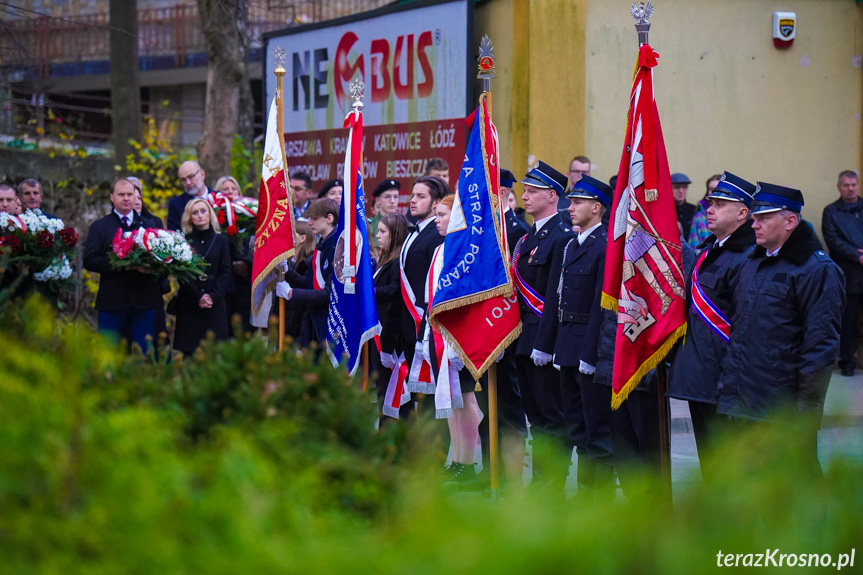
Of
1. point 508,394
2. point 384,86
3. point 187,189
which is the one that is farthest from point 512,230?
point 384,86

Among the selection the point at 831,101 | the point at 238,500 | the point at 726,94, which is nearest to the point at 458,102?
the point at 726,94

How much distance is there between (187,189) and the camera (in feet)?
34.1

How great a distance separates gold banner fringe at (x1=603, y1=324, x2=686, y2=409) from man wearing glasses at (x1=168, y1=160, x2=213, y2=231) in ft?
18.7

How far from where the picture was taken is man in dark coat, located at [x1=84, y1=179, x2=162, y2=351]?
9352 millimetres

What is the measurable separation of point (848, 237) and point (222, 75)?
916 centimetres

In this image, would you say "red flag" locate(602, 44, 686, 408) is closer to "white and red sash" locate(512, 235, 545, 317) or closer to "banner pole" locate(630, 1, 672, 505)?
"banner pole" locate(630, 1, 672, 505)

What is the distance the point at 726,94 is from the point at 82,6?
25.9 m

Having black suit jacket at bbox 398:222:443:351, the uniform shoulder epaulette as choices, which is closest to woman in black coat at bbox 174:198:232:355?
black suit jacket at bbox 398:222:443:351

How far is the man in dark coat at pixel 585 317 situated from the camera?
21.2ft

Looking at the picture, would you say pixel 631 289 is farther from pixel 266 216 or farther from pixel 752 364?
pixel 266 216

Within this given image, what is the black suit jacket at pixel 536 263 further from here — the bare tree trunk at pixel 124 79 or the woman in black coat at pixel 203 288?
the bare tree trunk at pixel 124 79

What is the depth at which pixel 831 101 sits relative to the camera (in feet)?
40.7

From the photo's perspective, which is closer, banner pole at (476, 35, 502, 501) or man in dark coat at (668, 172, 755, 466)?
man in dark coat at (668, 172, 755, 466)

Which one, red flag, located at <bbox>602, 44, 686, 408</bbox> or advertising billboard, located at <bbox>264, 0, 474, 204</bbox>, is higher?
advertising billboard, located at <bbox>264, 0, 474, 204</bbox>
